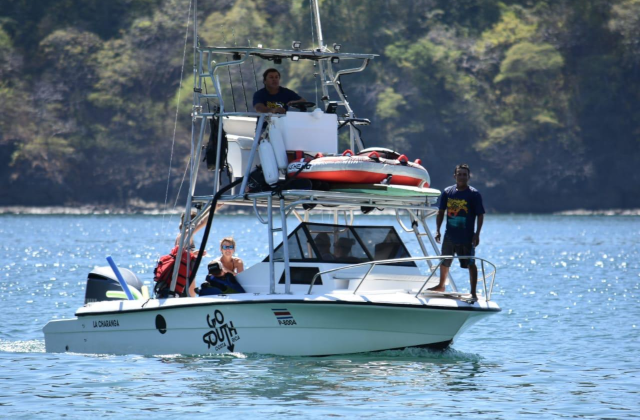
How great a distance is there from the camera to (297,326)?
1341cm

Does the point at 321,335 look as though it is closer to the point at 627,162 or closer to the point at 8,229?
the point at 8,229

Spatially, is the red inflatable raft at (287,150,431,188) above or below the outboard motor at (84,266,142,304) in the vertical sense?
above

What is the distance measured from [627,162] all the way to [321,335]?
83175 millimetres

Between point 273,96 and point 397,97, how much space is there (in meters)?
79.3

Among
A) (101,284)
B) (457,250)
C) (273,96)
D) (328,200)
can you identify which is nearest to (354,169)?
(328,200)

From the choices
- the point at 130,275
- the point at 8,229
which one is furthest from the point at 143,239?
the point at 130,275

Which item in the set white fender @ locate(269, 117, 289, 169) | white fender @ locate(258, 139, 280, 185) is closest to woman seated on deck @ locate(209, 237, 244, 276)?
white fender @ locate(258, 139, 280, 185)

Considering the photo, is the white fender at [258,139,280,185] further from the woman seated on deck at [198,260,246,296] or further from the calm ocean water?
the calm ocean water

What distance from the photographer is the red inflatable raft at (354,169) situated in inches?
531

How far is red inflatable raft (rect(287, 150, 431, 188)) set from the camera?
531 inches

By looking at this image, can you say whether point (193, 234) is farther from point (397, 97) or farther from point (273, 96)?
point (397, 97)

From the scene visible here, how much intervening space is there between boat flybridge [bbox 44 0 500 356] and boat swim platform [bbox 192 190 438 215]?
0.01 meters

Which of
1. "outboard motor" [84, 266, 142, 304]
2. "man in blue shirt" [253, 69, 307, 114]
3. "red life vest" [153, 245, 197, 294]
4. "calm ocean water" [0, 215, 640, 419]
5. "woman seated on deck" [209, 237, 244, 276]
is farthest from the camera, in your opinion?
"outboard motor" [84, 266, 142, 304]

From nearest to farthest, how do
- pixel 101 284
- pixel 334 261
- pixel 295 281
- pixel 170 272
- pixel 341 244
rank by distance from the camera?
1. pixel 295 281
2. pixel 334 261
3. pixel 341 244
4. pixel 170 272
5. pixel 101 284
